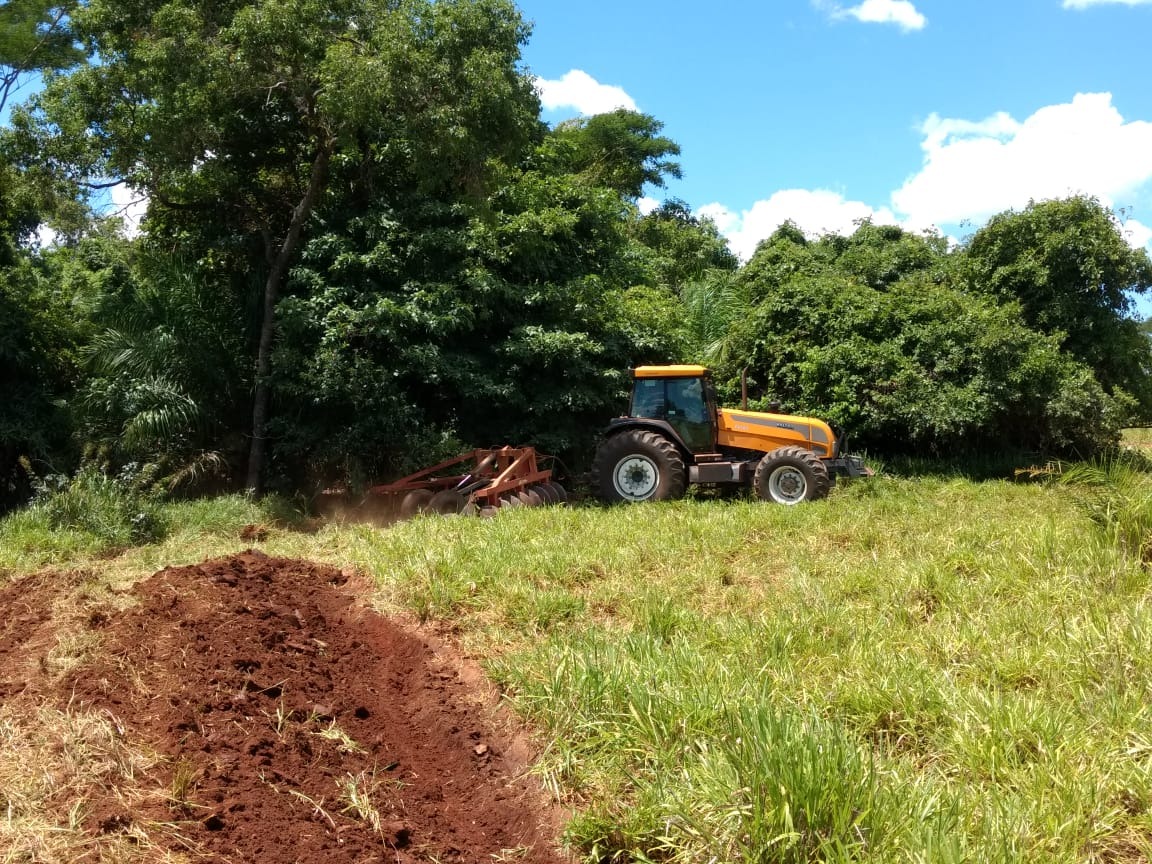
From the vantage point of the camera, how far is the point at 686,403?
39.3ft

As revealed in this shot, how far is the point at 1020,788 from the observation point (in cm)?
328

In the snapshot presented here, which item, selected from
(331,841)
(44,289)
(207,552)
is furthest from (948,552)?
(44,289)

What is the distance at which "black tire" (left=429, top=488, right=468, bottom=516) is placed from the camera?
10.9 metres

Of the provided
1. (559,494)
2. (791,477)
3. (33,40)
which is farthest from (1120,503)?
(33,40)

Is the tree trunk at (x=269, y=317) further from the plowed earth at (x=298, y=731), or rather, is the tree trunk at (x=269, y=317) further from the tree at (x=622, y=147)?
the tree at (x=622, y=147)

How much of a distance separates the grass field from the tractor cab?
120 inches

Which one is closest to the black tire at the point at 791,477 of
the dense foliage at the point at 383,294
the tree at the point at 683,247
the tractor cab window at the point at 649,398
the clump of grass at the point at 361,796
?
the tractor cab window at the point at 649,398

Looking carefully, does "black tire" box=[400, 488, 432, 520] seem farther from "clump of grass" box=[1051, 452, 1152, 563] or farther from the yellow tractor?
"clump of grass" box=[1051, 452, 1152, 563]

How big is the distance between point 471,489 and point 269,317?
441 cm

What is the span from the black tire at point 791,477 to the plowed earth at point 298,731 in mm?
6455

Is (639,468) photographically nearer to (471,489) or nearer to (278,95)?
(471,489)

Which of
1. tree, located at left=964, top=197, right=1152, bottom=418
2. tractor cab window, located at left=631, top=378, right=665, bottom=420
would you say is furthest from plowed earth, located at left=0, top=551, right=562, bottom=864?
tree, located at left=964, top=197, right=1152, bottom=418

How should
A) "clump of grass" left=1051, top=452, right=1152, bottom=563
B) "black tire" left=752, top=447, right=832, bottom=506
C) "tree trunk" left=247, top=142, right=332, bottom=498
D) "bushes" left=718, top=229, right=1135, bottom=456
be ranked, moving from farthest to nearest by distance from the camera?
1. "bushes" left=718, top=229, right=1135, bottom=456
2. "tree trunk" left=247, top=142, right=332, bottom=498
3. "black tire" left=752, top=447, right=832, bottom=506
4. "clump of grass" left=1051, top=452, right=1152, bottom=563

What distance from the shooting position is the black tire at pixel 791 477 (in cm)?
1099
